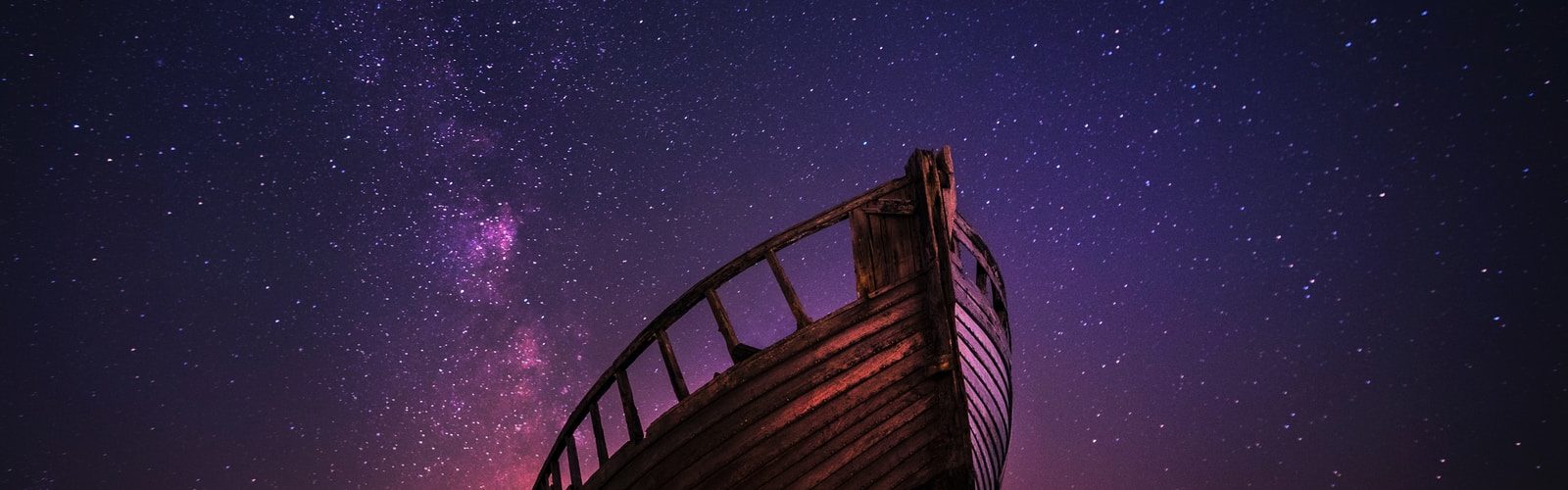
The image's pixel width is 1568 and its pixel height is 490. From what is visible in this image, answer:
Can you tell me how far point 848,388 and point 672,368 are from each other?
142cm

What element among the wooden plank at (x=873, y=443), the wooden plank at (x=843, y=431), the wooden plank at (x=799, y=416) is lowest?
the wooden plank at (x=873, y=443)

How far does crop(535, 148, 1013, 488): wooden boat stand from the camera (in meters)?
5.28

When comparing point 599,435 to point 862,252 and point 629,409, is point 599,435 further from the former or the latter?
point 862,252

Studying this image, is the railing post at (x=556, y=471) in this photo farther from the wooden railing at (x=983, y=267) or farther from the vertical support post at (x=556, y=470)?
the wooden railing at (x=983, y=267)

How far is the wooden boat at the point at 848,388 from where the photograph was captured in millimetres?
5281

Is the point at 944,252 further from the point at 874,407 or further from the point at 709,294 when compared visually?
the point at 709,294

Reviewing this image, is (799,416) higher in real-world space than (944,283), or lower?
lower

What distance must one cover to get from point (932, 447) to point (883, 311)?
3.60ft

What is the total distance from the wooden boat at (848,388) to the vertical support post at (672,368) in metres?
0.01

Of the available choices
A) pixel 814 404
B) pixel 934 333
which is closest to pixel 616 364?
pixel 814 404

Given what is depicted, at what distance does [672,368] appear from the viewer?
5578 mm

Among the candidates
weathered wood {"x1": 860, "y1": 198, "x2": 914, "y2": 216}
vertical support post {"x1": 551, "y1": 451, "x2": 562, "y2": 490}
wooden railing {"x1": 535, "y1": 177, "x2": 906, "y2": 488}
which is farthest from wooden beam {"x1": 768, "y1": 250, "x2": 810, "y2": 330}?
vertical support post {"x1": 551, "y1": 451, "x2": 562, "y2": 490}

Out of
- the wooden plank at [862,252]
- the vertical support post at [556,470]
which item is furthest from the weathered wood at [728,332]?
the vertical support post at [556,470]

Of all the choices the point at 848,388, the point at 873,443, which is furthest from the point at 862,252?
the point at 873,443
